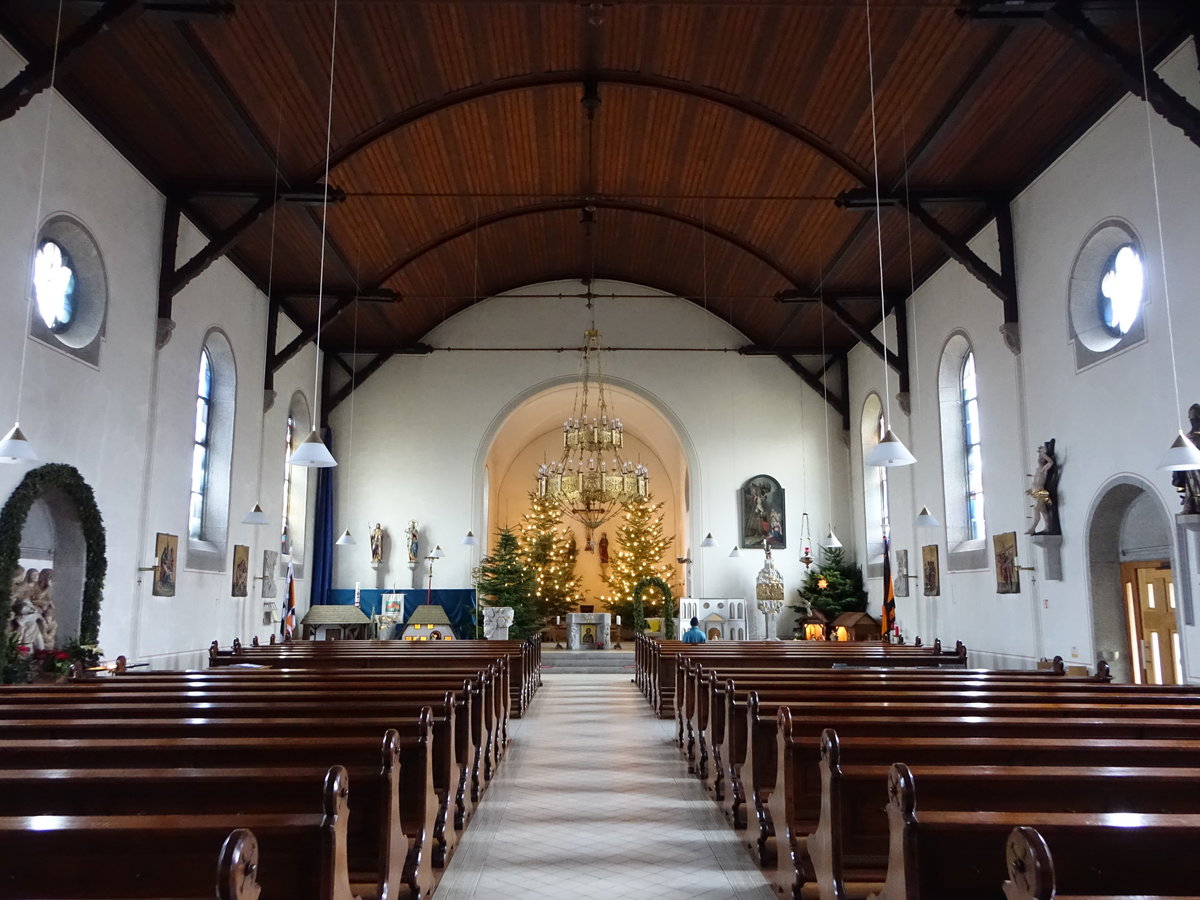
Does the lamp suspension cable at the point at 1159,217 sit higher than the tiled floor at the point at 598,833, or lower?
higher

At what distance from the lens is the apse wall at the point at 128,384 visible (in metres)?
7.81

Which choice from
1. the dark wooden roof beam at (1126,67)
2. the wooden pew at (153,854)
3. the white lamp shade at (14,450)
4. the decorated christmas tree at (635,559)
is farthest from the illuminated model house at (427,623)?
the wooden pew at (153,854)

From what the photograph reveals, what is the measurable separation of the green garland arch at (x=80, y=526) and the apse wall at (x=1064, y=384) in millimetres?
9812

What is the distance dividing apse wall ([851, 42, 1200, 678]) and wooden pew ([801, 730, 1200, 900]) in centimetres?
534

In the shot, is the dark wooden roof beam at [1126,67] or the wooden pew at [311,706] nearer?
the wooden pew at [311,706]

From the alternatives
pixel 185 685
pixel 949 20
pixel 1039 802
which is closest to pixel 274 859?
pixel 1039 802

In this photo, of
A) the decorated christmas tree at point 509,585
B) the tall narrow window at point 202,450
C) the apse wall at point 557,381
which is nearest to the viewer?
the tall narrow window at point 202,450

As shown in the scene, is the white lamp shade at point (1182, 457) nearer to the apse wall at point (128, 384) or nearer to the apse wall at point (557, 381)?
the apse wall at point (128, 384)

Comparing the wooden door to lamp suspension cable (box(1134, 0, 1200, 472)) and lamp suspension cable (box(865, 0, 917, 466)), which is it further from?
lamp suspension cable (box(865, 0, 917, 466))

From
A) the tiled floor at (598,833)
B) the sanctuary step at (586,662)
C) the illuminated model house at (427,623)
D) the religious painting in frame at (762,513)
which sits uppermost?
the religious painting in frame at (762,513)

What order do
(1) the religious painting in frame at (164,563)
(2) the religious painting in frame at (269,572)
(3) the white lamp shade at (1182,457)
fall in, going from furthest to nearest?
1. (2) the religious painting in frame at (269,572)
2. (1) the religious painting in frame at (164,563)
3. (3) the white lamp shade at (1182,457)

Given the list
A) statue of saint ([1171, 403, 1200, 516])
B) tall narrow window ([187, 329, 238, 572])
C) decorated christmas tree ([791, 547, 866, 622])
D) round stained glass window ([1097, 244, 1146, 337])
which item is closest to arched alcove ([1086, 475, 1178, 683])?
statue of saint ([1171, 403, 1200, 516])

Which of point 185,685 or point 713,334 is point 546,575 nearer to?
point 713,334

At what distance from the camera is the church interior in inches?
312
